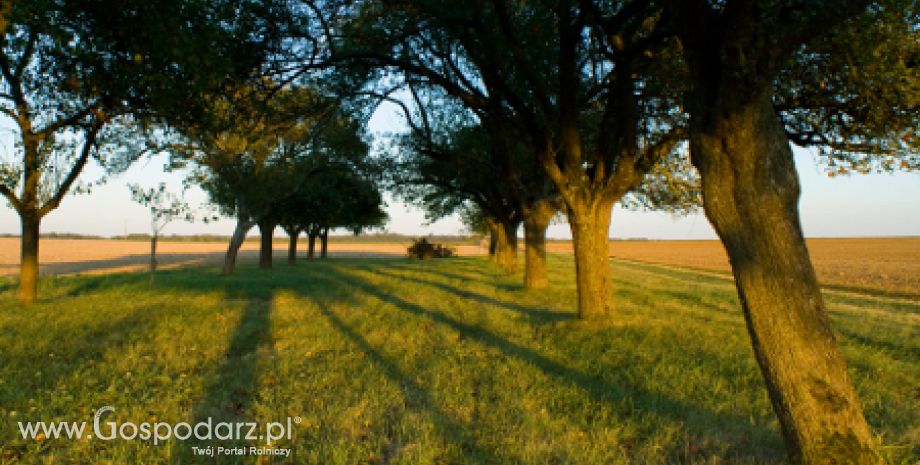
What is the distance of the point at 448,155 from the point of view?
595 inches

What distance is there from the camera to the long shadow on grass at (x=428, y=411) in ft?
12.7

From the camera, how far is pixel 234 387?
558 centimetres

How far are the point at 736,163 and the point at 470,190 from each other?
22146 millimetres

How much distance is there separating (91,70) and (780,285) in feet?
37.2

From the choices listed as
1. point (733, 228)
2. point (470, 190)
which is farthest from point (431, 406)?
point (470, 190)

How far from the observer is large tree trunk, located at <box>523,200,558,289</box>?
57.3 feet

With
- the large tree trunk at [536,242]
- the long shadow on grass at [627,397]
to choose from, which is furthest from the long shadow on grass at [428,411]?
the large tree trunk at [536,242]

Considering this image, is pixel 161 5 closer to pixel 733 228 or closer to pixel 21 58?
pixel 21 58

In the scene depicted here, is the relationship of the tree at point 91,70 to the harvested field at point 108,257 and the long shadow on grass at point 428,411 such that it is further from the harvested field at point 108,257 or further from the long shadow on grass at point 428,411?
the harvested field at point 108,257

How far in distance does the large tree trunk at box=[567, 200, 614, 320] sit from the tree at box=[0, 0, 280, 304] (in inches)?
300

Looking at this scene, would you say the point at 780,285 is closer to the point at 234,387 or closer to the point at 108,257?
the point at 234,387

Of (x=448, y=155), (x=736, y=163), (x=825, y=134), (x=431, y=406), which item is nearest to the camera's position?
(x=736, y=163)

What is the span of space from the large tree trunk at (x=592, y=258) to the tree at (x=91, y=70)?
25.0 ft

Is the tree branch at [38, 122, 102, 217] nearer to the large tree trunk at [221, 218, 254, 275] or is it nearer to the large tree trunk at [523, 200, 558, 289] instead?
the large tree trunk at [221, 218, 254, 275]
